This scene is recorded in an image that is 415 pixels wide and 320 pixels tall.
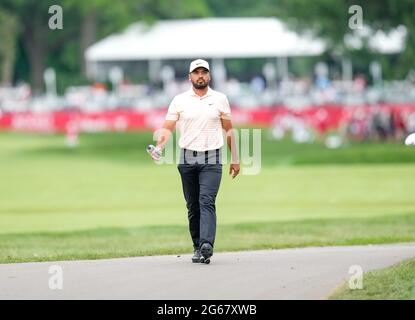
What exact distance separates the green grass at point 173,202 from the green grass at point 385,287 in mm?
4107

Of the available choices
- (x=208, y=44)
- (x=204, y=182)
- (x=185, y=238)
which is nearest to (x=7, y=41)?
(x=208, y=44)

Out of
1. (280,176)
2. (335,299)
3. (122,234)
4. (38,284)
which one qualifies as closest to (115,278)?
(38,284)

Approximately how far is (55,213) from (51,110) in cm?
4436

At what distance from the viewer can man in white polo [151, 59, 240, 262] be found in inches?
567

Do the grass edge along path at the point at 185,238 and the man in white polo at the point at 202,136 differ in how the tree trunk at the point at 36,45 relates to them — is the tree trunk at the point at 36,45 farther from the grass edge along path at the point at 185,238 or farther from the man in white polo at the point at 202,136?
the man in white polo at the point at 202,136

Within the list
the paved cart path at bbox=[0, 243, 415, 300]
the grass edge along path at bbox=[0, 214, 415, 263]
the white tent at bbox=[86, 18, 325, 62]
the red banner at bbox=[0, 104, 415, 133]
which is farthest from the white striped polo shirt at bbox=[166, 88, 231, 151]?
the white tent at bbox=[86, 18, 325, 62]

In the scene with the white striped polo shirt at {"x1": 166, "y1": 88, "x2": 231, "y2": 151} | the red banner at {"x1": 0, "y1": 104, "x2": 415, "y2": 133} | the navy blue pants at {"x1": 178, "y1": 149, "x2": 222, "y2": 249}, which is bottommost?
the navy blue pants at {"x1": 178, "y1": 149, "x2": 222, "y2": 249}

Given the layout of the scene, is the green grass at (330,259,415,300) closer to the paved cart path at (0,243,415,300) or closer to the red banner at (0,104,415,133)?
the paved cart path at (0,243,415,300)

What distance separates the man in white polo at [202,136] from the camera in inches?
567
